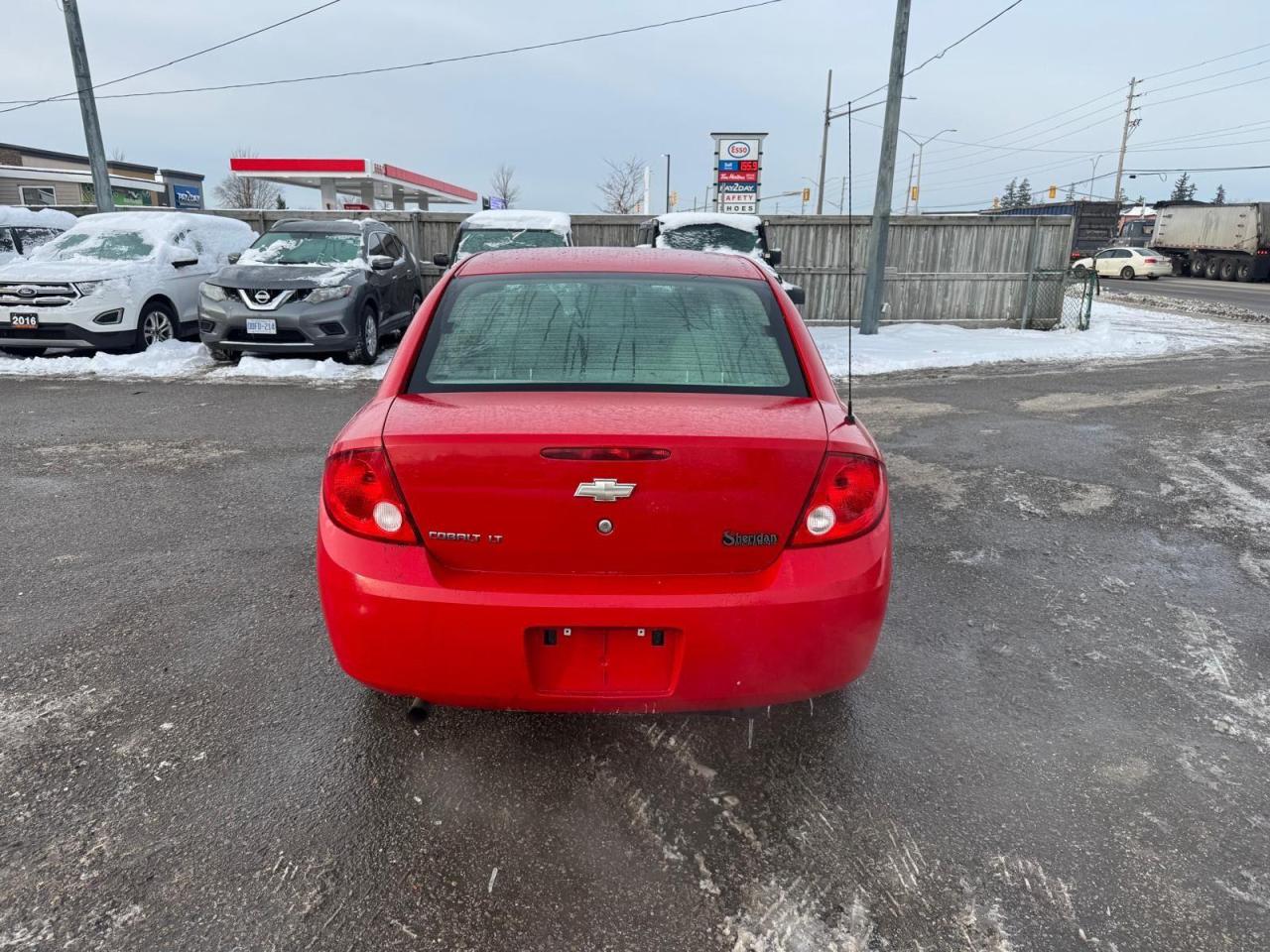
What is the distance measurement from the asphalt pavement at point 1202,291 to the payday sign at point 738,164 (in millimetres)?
12736

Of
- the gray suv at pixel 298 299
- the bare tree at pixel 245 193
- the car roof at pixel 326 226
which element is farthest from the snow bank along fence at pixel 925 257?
the bare tree at pixel 245 193

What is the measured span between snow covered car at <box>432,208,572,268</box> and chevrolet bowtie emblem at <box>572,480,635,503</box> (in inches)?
381

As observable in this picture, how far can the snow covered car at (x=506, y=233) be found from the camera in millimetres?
11391

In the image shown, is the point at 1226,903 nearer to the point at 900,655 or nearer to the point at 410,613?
the point at 900,655

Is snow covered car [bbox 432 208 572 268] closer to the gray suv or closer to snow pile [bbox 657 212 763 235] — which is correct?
the gray suv

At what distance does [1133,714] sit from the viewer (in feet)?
9.64

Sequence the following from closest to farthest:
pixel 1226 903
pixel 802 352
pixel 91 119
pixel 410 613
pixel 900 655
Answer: pixel 1226 903, pixel 410 613, pixel 802 352, pixel 900 655, pixel 91 119

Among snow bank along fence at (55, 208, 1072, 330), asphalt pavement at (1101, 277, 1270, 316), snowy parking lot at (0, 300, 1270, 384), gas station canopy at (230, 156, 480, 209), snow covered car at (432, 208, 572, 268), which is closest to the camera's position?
snowy parking lot at (0, 300, 1270, 384)

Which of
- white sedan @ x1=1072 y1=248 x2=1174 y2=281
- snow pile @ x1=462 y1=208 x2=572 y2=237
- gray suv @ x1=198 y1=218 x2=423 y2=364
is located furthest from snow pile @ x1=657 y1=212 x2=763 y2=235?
white sedan @ x1=1072 y1=248 x2=1174 y2=281

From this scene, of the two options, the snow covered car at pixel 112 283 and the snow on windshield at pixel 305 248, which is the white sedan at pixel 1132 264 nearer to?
the snow on windshield at pixel 305 248

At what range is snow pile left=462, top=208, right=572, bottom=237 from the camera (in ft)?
37.9

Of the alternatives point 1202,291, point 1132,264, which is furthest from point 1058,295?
point 1132,264

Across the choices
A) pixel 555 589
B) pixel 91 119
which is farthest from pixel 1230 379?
pixel 91 119

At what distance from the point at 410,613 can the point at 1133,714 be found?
2543 mm
